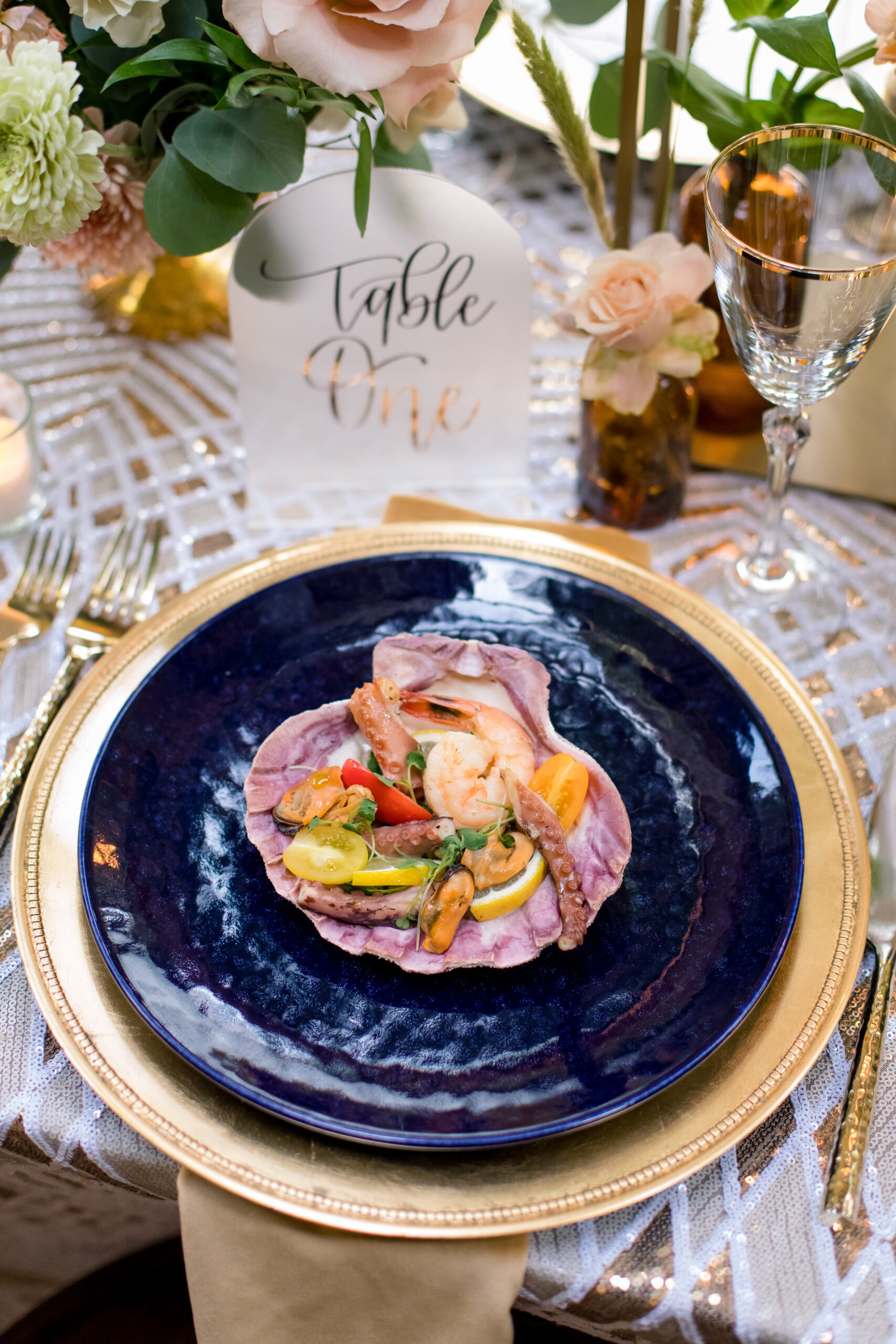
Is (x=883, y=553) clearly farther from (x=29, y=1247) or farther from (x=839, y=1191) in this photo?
(x=29, y=1247)

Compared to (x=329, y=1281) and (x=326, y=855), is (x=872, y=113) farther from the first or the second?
(x=329, y=1281)

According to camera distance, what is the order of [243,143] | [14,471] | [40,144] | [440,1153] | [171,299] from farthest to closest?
[171,299], [14,471], [243,143], [40,144], [440,1153]

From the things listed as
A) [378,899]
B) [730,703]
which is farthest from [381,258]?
[378,899]

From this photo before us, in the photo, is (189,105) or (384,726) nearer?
(384,726)

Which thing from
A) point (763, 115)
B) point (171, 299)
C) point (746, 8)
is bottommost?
point (171, 299)

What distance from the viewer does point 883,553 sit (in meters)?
1.30

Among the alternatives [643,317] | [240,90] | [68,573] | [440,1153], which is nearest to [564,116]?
[643,317]

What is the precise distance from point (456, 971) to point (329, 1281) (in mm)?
221

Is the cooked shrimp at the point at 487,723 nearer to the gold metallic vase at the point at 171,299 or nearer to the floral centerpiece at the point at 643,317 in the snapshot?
the floral centerpiece at the point at 643,317

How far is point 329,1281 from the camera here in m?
0.73

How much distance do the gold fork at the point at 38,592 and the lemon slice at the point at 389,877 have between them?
561mm

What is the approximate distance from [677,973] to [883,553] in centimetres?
70

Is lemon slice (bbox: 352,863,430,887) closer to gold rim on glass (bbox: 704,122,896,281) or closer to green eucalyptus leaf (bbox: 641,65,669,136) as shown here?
gold rim on glass (bbox: 704,122,896,281)

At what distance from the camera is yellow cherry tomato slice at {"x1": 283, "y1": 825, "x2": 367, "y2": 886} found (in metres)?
0.84
